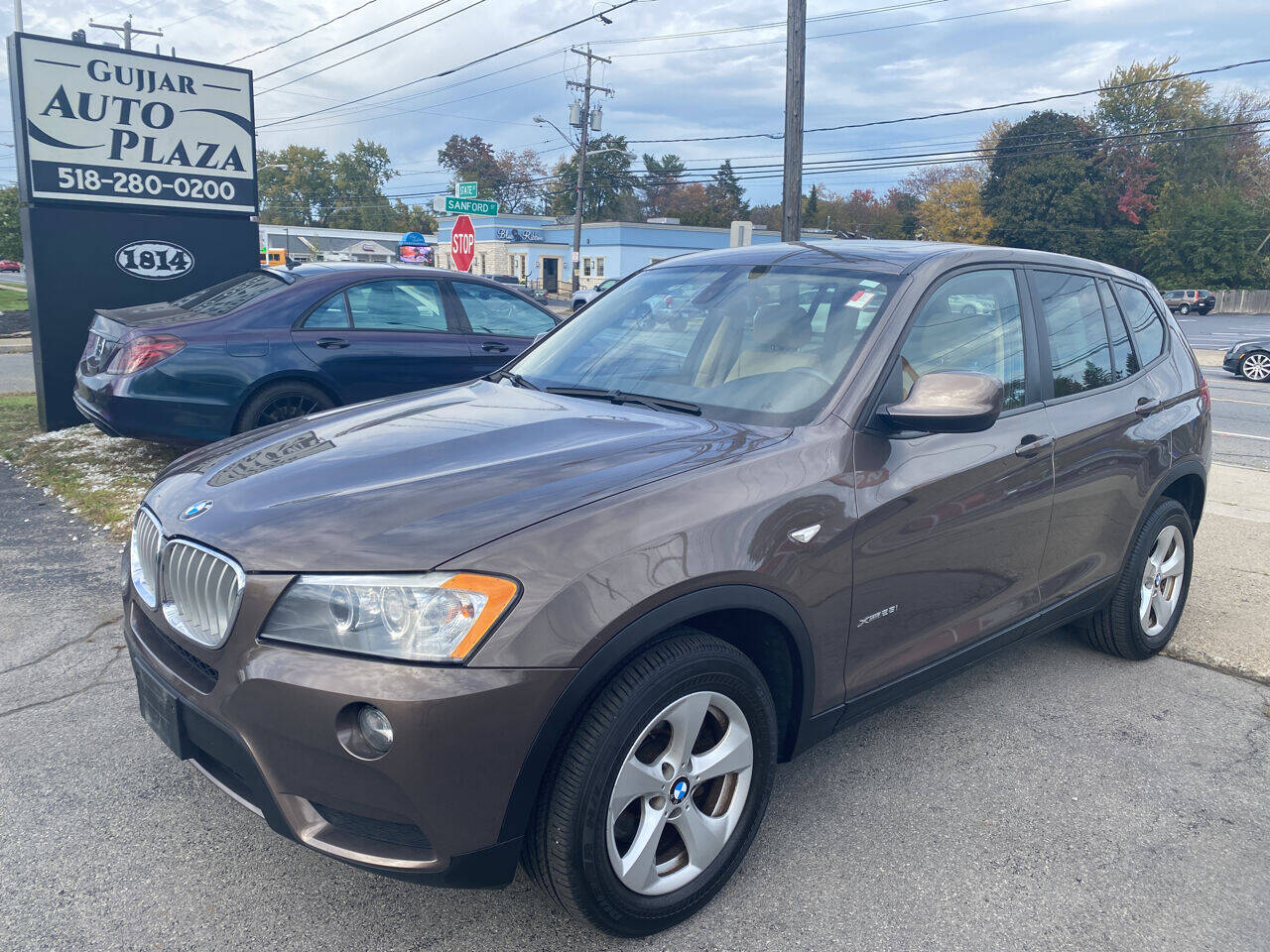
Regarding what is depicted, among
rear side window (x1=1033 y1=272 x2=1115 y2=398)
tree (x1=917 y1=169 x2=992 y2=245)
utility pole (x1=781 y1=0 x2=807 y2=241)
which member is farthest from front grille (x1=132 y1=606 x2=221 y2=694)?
tree (x1=917 y1=169 x2=992 y2=245)

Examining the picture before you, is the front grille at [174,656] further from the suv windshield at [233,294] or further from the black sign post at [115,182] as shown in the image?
the black sign post at [115,182]

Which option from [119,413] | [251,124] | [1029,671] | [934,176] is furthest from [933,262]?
[934,176]

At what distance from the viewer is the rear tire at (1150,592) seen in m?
4.07

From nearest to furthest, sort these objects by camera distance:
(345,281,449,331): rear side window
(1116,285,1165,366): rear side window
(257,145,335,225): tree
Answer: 1. (1116,285,1165,366): rear side window
2. (345,281,449,331): rear side window
3. (257,145,335,225): tree

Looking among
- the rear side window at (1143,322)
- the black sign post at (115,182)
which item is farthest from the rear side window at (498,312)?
the rear side window at (1143,322)

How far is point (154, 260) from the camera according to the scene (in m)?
9.19

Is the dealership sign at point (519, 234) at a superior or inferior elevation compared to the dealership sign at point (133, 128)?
superior

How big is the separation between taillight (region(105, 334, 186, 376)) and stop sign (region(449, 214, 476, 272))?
28.3ft

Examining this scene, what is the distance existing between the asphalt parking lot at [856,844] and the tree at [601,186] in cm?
8877

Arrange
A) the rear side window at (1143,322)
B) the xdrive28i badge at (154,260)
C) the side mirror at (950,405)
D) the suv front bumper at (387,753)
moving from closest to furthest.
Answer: the suv front bumper at (387,753), the side mirror at (950,405), the rear side window at (1143,322), the xdrive28i badge at (154,260)

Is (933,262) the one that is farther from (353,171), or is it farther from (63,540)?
(353,171)

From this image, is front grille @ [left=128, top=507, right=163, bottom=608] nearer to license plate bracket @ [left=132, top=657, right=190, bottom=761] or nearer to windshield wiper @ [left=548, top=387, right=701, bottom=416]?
license plate bracket @ [left=132, top=657, right=190, bottom=761]

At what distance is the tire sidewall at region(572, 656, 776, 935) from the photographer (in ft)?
7.16

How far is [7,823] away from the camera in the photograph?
286 cm
